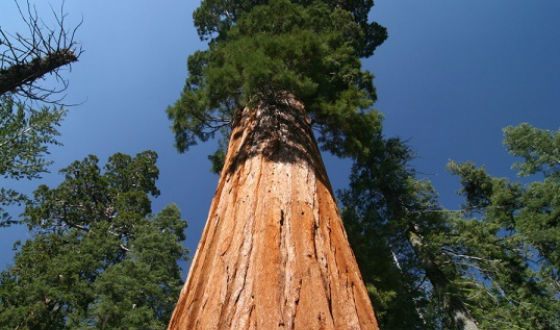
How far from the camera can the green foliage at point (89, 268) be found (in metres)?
8.83

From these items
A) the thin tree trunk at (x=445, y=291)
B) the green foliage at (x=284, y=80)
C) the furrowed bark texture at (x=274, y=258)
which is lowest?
the furrowed bark texture at (x=274, y=258)

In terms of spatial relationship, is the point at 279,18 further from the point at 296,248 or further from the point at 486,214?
the point at 486,214

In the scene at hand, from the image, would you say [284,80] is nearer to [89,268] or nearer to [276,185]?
[276,185]

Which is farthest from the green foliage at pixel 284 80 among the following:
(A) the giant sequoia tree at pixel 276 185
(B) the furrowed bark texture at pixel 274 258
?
(B) the furrowed bark texture at pixel 274 258

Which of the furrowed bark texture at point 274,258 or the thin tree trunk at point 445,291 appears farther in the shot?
the thin tree trunk at point 445,291

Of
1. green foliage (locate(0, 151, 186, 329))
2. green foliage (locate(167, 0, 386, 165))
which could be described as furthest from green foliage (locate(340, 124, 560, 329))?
green foliage (locate(0, 151, 186, 329))

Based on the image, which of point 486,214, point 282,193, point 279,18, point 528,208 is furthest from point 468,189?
point 282,193

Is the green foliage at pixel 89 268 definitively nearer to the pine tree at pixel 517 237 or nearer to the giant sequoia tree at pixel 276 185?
the giant sequoia tree at pixel 276 185

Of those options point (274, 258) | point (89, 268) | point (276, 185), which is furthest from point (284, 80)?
point (89, 268)

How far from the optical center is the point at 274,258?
2.98 meters

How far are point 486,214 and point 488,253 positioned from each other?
10.2m

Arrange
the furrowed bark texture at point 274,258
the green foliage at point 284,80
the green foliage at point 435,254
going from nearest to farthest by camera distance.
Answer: the furrowed bark texture at point 274,258
the green foliage at point 284,80
the green foliage at point 435,254

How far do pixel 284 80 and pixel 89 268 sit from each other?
856 cm

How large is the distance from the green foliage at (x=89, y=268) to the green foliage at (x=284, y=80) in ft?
13.3
